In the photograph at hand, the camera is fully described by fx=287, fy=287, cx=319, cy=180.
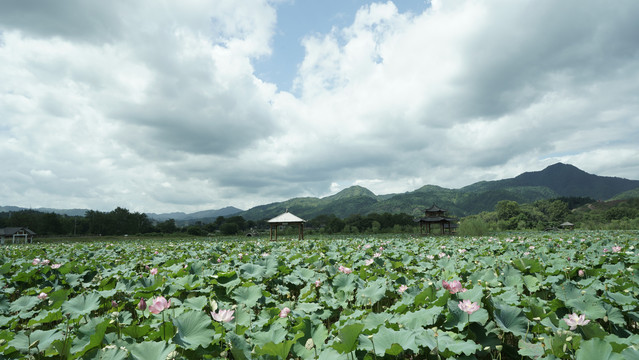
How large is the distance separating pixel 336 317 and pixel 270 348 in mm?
2110

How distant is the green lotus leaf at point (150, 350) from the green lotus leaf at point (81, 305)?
1566 millimetres

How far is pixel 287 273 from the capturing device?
5.43 metres

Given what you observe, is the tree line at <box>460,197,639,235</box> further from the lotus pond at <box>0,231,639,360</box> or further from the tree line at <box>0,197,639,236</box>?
the lotus pond at <box>0,231,639,360</box>

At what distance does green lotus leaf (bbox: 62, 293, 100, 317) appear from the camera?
2850 mm

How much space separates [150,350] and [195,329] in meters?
0.40

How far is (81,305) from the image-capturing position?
301cm

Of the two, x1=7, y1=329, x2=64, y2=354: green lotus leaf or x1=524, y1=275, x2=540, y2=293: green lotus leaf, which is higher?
x1=7, y1=329, x2=64, y2=354: green lotus leaf

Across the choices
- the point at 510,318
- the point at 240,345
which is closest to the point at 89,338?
the point at 240,345

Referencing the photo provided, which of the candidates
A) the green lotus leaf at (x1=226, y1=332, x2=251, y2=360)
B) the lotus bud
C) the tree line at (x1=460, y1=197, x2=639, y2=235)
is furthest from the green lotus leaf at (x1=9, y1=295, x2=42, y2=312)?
the tree line at (x1=460, y1=197, x2=639, y2=235)

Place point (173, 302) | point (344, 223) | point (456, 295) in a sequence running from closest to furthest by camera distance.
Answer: point (456, 295), point (173, 302), point (344, 223)

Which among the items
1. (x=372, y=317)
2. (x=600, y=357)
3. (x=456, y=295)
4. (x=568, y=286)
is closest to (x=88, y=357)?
(x=372, y=317)

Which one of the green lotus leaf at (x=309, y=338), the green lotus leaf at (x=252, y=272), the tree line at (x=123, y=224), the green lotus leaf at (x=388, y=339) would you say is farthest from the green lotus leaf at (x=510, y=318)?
the tree line at (x=123, y=224)

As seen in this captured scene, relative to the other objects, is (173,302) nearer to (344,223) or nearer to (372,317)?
(372,317)

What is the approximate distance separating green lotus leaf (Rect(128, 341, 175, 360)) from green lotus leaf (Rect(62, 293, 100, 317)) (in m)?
1.57
